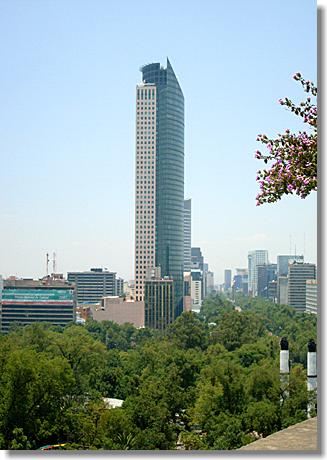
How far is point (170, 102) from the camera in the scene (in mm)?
18641

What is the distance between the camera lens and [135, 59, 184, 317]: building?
18094mm

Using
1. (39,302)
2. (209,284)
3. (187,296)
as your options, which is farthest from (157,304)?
(209,284)

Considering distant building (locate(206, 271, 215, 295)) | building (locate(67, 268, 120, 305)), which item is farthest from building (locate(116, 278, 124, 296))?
distant building (locate(206, 271, 215, 295))

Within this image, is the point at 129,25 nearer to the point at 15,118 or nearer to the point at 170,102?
the point at 15,118

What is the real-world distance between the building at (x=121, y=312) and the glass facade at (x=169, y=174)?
112 centimetres

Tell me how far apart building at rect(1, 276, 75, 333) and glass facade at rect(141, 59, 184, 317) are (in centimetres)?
333

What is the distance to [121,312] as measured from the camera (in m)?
18.0

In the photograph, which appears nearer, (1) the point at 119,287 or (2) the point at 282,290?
(2) the point at 282,290

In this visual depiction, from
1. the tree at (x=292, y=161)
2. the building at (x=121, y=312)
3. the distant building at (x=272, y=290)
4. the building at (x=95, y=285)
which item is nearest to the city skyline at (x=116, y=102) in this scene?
the tree at (x=292, y=161)

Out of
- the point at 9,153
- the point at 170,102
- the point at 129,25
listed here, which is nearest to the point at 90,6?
the point at 129,25

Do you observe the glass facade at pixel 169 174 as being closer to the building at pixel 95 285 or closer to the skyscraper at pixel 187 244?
the skyscraper at pixel 187 244

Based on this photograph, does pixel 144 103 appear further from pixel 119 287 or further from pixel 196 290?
pixel 196 290

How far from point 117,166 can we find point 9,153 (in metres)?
0.81

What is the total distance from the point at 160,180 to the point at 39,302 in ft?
16.7
